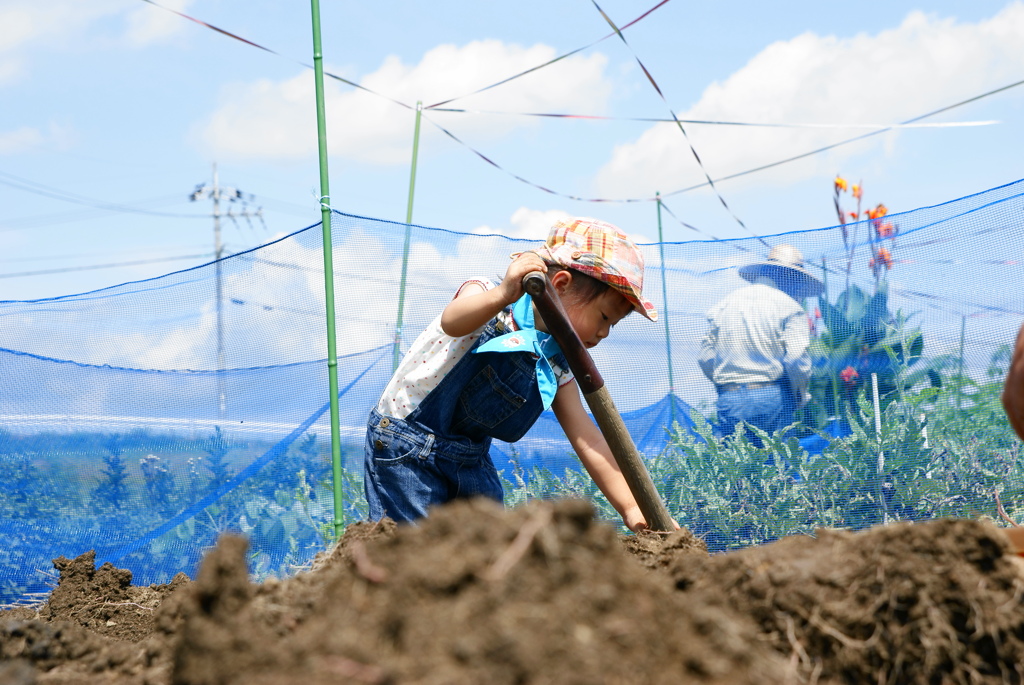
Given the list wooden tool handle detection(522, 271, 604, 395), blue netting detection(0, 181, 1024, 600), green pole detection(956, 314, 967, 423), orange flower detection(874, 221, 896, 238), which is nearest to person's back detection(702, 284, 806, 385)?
blue netting detection(0, 181, 1024, 600)

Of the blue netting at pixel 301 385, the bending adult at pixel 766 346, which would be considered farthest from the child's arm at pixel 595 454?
the bending adult at pixel 766 346

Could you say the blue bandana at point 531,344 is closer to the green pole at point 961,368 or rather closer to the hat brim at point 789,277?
the hat brim at point 789,277

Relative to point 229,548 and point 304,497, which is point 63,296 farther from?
point 229,548

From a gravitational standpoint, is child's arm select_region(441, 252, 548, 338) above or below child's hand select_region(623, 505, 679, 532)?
above

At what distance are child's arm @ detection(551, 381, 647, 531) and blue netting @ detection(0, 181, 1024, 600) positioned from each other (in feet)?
5.80

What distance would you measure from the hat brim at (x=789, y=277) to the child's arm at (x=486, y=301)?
91.7 inches

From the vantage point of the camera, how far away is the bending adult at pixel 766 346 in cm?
418

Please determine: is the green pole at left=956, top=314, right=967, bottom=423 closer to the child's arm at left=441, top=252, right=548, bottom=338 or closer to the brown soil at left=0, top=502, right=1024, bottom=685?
the child's arm at left=441, top=252, right=548, bottom=338

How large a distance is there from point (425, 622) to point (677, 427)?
12.0ft

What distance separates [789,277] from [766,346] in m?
0.37

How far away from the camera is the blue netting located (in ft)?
12.9

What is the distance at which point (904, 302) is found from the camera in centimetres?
396

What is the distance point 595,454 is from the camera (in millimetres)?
2553

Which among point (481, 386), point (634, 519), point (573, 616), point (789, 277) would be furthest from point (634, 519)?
point (789, 277)
